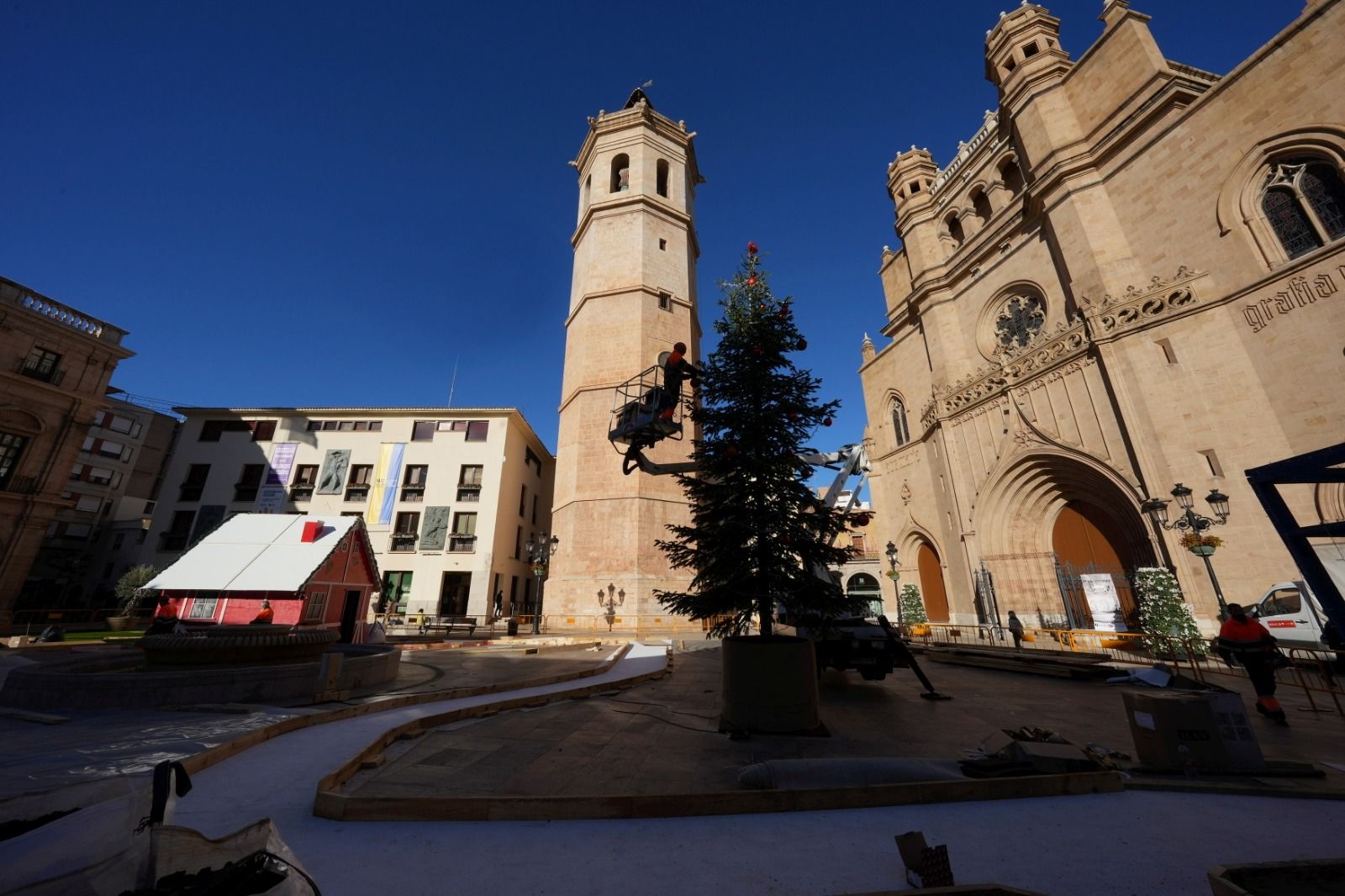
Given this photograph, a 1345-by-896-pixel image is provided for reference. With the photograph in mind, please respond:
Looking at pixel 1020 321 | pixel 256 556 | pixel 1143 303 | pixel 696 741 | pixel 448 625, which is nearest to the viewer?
pixel 696 741

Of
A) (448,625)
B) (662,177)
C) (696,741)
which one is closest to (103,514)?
(448,625)

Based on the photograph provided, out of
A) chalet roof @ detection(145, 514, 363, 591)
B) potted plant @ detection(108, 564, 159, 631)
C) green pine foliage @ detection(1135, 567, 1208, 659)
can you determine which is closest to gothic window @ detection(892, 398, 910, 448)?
green pine foliage @ detection(1135, 567, 1208, 659)

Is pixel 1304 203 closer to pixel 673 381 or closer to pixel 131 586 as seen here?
pixel 673 381

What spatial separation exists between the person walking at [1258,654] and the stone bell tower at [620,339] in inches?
563

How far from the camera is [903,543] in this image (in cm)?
2333

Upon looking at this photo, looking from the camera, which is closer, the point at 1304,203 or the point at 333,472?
the point at 1304,203

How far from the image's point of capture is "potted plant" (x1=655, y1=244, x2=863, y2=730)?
5520 millimetres

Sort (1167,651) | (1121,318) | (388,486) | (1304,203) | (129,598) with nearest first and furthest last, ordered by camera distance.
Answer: (1167,651) → (1304,203) → (1121,318) → (129,598) → (388,486)

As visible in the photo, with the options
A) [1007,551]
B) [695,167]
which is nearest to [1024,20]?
[695,167]

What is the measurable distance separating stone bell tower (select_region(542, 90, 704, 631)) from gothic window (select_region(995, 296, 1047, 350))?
46.1ft

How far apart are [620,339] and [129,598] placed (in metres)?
26.2

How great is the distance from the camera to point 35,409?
2047 centimetres

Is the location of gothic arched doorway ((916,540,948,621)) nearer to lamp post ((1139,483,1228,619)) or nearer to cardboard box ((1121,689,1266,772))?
lamp post ((1139,483,1228,619))

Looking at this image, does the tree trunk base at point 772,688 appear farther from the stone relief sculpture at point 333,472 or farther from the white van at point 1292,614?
the stone relief sculpture at point 333,472
